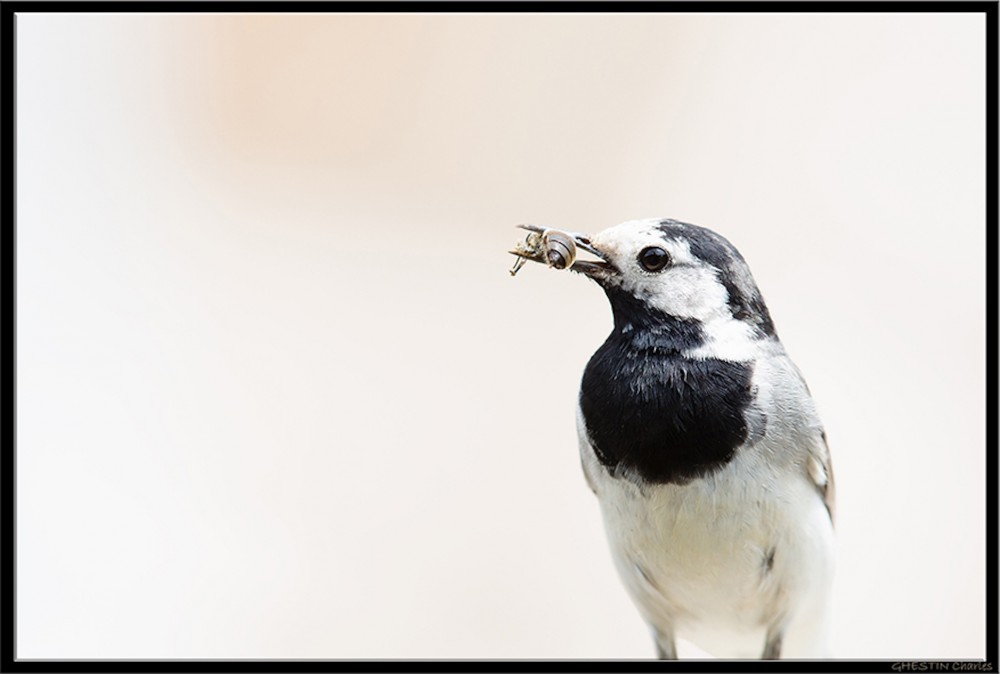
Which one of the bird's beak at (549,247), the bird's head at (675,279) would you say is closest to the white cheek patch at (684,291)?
the bird's head at (675,279)

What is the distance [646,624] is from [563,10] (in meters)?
1.24

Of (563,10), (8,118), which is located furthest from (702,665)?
(8,118)

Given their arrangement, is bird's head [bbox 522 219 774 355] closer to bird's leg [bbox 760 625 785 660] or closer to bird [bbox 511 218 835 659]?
bird [bbox 511 218 835 659]

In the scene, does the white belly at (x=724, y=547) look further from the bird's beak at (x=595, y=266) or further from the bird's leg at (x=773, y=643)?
the bird's beak at (x=595, y=266)

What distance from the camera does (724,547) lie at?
1.71 m

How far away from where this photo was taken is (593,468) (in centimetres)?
175

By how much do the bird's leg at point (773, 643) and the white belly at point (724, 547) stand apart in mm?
18

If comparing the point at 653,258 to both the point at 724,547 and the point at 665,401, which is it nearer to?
the point at 665,401

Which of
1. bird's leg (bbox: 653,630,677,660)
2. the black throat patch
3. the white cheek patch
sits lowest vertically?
bird's leg (bbox: 653,630,677,660)

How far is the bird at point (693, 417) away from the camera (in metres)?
1.59

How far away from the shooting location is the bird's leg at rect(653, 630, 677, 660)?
208 centimetres

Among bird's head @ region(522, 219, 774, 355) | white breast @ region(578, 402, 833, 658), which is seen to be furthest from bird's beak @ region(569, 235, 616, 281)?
white breast @ region(578, 402, 833, 658)

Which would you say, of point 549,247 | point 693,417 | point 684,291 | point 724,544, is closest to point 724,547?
point 724,544

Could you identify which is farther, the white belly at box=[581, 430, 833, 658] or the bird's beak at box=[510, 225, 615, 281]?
the white belly at box=[581, 430, 833, 658]
